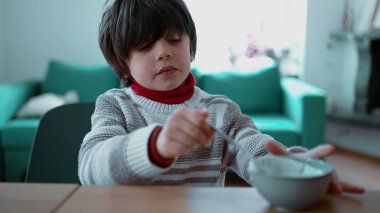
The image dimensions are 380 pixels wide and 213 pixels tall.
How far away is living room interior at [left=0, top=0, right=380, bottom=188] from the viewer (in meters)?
3.46

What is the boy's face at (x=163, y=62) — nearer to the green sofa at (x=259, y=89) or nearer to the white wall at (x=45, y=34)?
the green sofa at (x=259, y=89)

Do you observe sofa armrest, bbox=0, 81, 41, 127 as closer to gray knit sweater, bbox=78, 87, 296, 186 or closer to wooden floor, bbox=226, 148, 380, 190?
wooden floor, bbox=226, 148, 380, 190

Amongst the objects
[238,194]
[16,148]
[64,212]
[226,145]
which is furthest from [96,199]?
[16,148]

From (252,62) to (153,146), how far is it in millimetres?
2894

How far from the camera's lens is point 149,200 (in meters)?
0.55

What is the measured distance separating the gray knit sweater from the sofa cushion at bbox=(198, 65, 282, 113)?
2018 mm

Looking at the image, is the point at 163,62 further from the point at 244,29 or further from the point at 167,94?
the point at 244,29

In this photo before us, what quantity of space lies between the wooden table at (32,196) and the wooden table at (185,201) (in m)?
0.02

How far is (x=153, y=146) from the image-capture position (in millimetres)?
588

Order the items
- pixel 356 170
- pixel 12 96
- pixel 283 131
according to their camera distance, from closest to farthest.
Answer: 1. pixel 283 131
2. pixel 12 96
3. pixel 356 170

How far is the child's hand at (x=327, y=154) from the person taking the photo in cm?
53

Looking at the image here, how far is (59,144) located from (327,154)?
2.07ft

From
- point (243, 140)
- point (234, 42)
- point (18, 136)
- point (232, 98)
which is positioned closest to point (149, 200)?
point (243, 140)

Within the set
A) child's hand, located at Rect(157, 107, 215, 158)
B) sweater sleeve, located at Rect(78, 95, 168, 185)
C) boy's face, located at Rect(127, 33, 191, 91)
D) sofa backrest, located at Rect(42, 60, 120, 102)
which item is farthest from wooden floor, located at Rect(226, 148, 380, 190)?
child's hand, located at Rect(157, 107, 215, 158)
